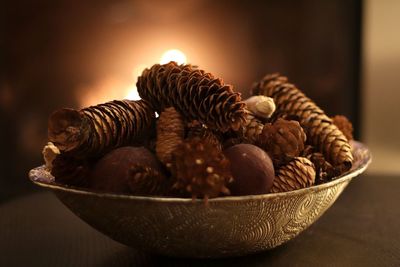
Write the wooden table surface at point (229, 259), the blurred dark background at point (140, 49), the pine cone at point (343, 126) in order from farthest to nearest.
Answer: the blurred dark background at point (140, 49) < the pine cone at point (343, 126) < the wooden table surface at point (229, 259)

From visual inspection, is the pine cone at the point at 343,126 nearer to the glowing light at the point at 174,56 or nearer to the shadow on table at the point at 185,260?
the shadow on table at the point at 185,260

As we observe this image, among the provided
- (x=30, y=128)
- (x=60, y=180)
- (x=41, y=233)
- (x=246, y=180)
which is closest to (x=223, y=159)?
(x=246, y=180)

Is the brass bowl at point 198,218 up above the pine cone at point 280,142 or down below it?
below

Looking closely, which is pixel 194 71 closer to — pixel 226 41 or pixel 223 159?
pixel 223 159

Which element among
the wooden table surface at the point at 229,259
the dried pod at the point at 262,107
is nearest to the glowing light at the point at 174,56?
the wooden table surface at the point at 229,259

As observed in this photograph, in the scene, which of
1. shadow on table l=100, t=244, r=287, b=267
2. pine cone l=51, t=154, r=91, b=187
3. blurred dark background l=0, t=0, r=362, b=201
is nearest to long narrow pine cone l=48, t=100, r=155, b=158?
pine cone l=51, t=154, r=91, b=187

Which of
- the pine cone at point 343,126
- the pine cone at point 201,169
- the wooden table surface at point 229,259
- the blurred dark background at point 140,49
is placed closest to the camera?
the pine cone at point 201,169

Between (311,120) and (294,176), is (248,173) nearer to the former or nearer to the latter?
(294,176)

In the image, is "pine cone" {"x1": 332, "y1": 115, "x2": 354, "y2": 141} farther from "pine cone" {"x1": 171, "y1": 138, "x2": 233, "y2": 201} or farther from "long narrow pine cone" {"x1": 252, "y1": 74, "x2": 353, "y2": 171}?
"pine cone" {"x1": 171, "y1": 138, "x2": 233, "y2": 201}
